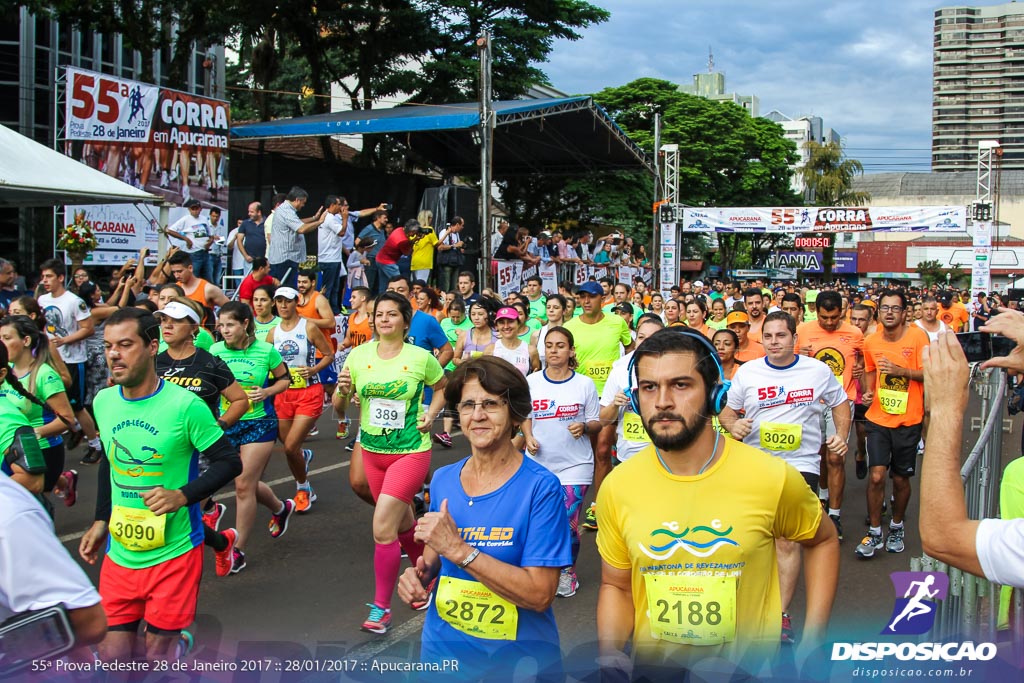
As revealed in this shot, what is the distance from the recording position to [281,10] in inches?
1017

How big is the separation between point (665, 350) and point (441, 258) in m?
15.5

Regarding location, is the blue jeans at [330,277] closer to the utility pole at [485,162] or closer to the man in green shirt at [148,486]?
the utility pole at [485,162]

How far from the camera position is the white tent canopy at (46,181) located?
1239 cm

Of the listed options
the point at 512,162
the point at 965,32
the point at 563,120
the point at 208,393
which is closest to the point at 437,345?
the point at 208,393

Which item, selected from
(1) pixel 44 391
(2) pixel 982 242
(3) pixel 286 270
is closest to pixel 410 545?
(1) pixel 44 391

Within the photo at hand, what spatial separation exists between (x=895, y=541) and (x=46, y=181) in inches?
447

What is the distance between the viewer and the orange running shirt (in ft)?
24.1

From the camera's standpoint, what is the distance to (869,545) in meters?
6.95

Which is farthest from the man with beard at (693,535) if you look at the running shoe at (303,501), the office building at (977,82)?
the office building at (977,82)

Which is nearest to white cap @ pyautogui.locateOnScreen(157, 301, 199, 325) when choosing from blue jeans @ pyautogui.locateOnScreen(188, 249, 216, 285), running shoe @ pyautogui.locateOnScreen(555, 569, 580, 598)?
running shoe @ pyautogui.locateOnScreen(555, 569, 580, 598)

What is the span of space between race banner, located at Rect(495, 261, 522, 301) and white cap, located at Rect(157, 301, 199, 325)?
42.6 ft

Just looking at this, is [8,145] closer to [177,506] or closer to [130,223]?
[130,223]

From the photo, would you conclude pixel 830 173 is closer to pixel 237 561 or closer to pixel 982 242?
pixel 982 242

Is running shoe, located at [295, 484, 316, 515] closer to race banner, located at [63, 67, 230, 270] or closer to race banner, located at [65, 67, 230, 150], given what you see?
race banner, located at [63, 67, 230, 270]
